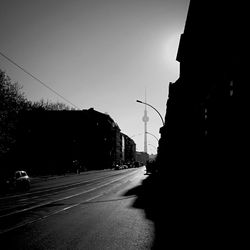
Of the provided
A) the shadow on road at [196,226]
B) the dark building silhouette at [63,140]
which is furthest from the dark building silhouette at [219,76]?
the dark building silhouette at [63,140]

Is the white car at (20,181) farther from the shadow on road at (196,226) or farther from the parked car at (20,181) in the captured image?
the shadow on road at (196,226)

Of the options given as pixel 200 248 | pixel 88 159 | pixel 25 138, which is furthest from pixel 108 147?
pixel 200 248

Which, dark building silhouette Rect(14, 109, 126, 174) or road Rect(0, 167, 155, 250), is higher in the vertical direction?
dark building silhouette Rect(14, 109, 126, 174)

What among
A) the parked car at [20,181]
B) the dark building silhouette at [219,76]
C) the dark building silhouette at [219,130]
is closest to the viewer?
the dark building silhouette at [219,130]

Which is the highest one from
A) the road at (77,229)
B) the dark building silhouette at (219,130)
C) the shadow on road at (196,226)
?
the dark building silhouette at (219,130)

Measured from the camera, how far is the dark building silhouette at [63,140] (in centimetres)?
5910

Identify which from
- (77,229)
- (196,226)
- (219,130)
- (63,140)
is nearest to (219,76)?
(219,130)

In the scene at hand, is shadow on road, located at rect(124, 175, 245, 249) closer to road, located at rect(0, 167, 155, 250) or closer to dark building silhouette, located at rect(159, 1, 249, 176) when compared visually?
road, located at rect(0, 167, 155, 250)

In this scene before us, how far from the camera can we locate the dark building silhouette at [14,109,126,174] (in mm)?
59100

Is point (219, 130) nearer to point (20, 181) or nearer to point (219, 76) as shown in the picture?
point (219, 76)

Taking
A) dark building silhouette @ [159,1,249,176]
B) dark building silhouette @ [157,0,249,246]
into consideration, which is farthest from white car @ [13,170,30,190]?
dark building silhouette @ [159,1,249,176]

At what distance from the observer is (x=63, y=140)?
241 feet

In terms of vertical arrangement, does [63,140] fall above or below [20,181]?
above

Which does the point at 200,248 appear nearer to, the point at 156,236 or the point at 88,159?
the point at 156,236
